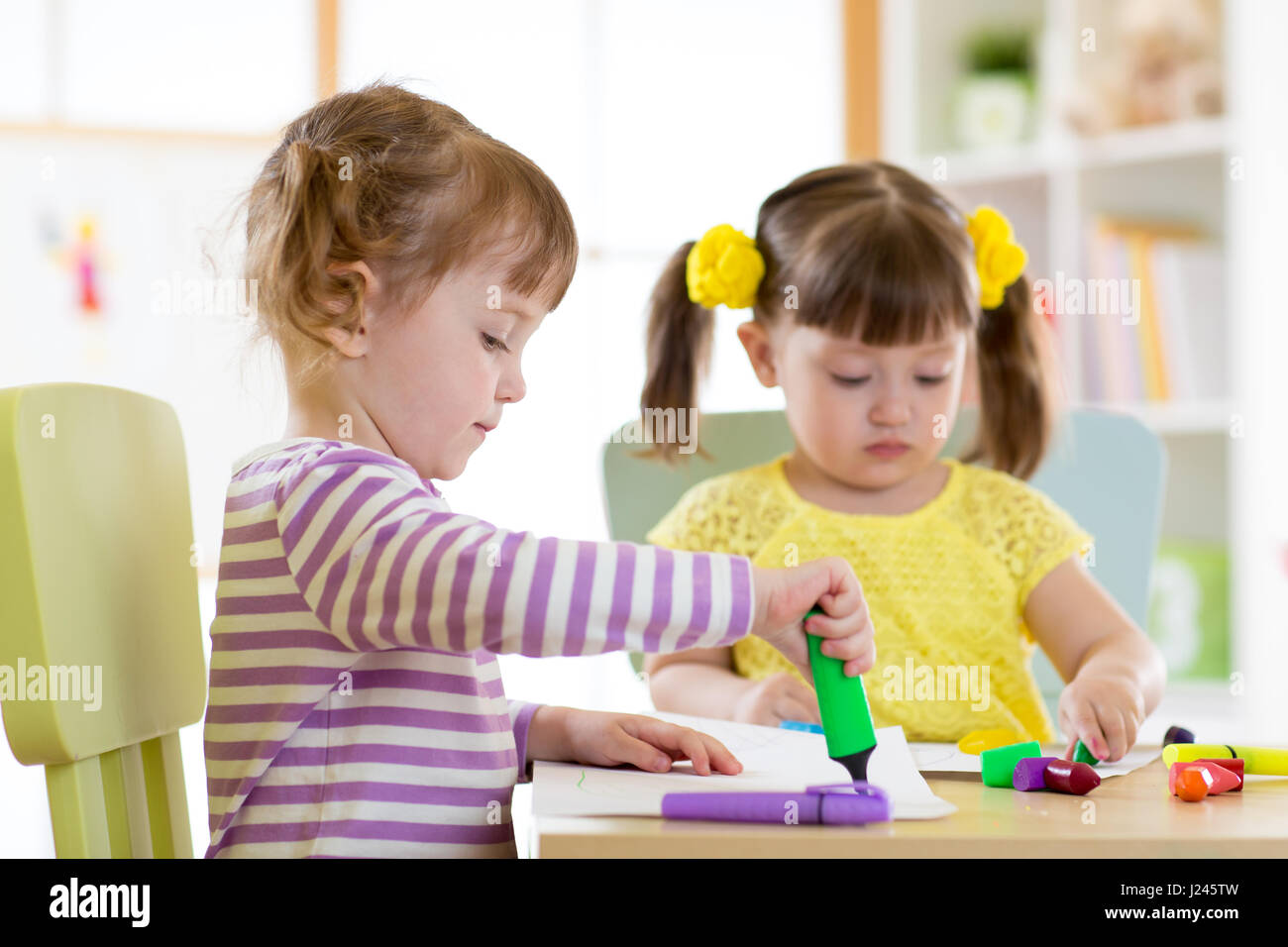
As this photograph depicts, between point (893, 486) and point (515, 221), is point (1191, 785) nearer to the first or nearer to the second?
point (515, 221)

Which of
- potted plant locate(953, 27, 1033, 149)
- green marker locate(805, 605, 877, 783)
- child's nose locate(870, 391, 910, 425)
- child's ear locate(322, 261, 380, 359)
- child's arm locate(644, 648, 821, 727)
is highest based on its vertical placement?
potted plant locate(953, 27, 1033, 149)

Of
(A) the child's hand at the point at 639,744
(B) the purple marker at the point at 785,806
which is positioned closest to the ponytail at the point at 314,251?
(A) the child's hand at the point at 639,744

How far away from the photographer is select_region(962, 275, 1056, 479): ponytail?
4.63 feet

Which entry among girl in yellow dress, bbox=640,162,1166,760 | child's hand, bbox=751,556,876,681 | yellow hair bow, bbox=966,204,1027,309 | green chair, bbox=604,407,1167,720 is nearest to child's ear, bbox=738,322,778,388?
girl in yellow dress, bbox=640,162,1166,760

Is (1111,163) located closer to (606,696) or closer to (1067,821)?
(606,696)

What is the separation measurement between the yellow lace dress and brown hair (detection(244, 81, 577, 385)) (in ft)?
1.66

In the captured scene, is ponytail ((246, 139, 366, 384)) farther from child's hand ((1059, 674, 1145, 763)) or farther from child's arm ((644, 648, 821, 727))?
child's hand ((1059, 674, 1145, 763))

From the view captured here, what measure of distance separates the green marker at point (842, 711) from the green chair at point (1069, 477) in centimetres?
71

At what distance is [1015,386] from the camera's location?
4.69 ft

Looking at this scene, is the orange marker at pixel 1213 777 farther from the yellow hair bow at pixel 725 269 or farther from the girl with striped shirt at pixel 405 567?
the yellow hair bow at pixel 725 269

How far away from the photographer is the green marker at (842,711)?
662 millimetres

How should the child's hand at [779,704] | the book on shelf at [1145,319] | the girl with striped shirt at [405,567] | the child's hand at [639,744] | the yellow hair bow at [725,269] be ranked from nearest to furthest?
the girl with striped shirt at [405,567]
the child's hand at [639,744]
the child's hand at [779,704]
the yellow hair bow at [725,269]
the book on shelf at [1145,319]
